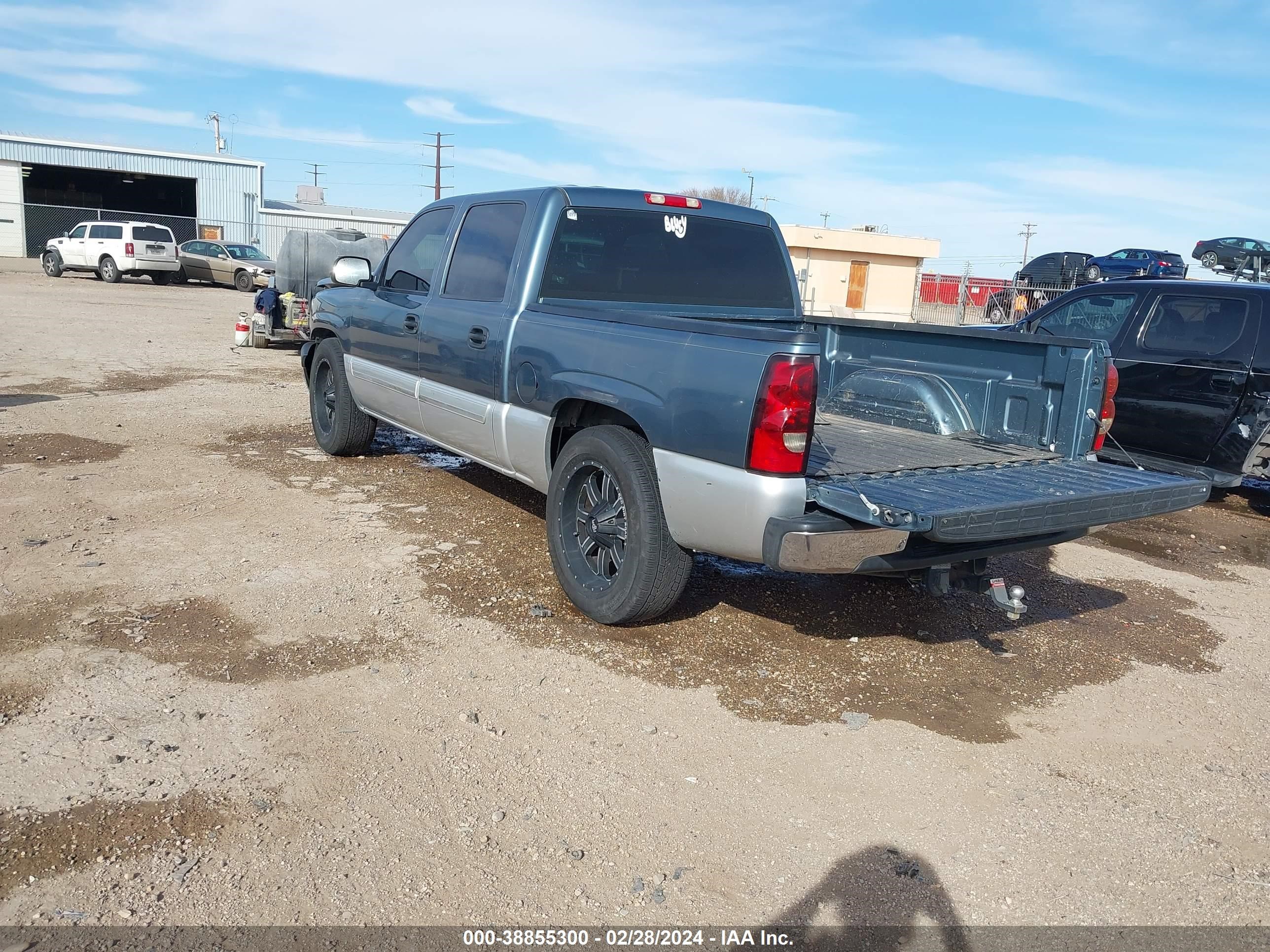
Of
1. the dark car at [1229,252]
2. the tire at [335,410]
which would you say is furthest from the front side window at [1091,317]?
the dark car at [1229,252]

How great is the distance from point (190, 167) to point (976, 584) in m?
44.5

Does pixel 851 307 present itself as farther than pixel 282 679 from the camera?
Yes

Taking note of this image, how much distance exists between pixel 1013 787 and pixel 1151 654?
1872 millimetres

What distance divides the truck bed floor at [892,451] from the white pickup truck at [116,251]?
28.4m

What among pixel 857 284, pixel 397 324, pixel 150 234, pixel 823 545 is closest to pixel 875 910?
pixel 823 545

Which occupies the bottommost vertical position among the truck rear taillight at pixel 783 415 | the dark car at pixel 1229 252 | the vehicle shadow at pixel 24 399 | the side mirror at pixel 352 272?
the vehicle shadow at pixel 24 399

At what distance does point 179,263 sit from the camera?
2969 cm

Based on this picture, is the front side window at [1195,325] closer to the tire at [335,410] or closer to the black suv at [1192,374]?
the black suv at [1192,374]

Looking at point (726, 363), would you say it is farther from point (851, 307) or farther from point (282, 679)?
point (851, 307)

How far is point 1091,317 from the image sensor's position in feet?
28.5

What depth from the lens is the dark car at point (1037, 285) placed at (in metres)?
21.3

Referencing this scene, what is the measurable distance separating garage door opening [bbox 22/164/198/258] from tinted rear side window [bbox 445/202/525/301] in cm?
3752

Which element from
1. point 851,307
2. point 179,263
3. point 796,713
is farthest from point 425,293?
point 851,307

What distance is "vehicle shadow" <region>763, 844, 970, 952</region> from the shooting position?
2.68m
